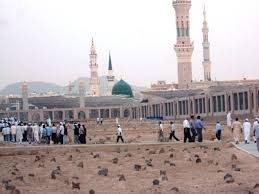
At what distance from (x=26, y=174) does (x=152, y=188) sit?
4214 mm

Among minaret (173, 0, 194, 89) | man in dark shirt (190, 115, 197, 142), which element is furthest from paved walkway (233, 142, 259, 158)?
minaret (173, 0, 194, 89)

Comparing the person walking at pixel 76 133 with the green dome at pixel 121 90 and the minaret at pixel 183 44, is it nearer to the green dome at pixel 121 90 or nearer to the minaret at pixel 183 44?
the minaret at pixel 183 44

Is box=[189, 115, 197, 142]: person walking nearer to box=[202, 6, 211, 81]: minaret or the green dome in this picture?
box=[202, 6, 211, 81]: minaret

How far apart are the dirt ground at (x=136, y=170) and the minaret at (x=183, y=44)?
74926mm

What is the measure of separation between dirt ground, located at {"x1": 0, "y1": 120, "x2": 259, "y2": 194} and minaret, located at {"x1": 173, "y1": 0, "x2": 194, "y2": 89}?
74.9 m

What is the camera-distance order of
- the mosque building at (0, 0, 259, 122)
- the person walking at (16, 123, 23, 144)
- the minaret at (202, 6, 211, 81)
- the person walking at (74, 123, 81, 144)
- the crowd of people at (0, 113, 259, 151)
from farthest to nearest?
the minaret at (202, 6, 211, 81) < the mosque building at (0, 0, 259, 122) < the person walking at (16, 123, 23, 144) < the person walking at (74, 123, 81, 144) < the crowd of people at (0, 113, 259, 151)

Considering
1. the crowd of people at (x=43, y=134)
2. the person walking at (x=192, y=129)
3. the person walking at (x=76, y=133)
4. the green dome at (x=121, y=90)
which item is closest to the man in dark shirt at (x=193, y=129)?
the person walking at (x=192, y=129)

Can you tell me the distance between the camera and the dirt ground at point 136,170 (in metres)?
12.5

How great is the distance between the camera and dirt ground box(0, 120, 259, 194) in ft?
41.0

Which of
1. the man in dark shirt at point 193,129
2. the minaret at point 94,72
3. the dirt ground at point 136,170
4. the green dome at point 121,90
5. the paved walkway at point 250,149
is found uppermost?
the minaret at point 94,72

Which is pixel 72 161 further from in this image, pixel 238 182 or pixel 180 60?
pixel 180 60

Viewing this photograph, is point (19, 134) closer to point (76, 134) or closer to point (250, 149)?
point (76, 134)

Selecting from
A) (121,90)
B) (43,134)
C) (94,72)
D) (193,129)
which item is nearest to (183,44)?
(121,90)

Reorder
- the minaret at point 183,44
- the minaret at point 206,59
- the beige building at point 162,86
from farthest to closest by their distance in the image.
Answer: the minaret at point 206,59 → the beige building at point 162,86 → the minaret at point 183,44
